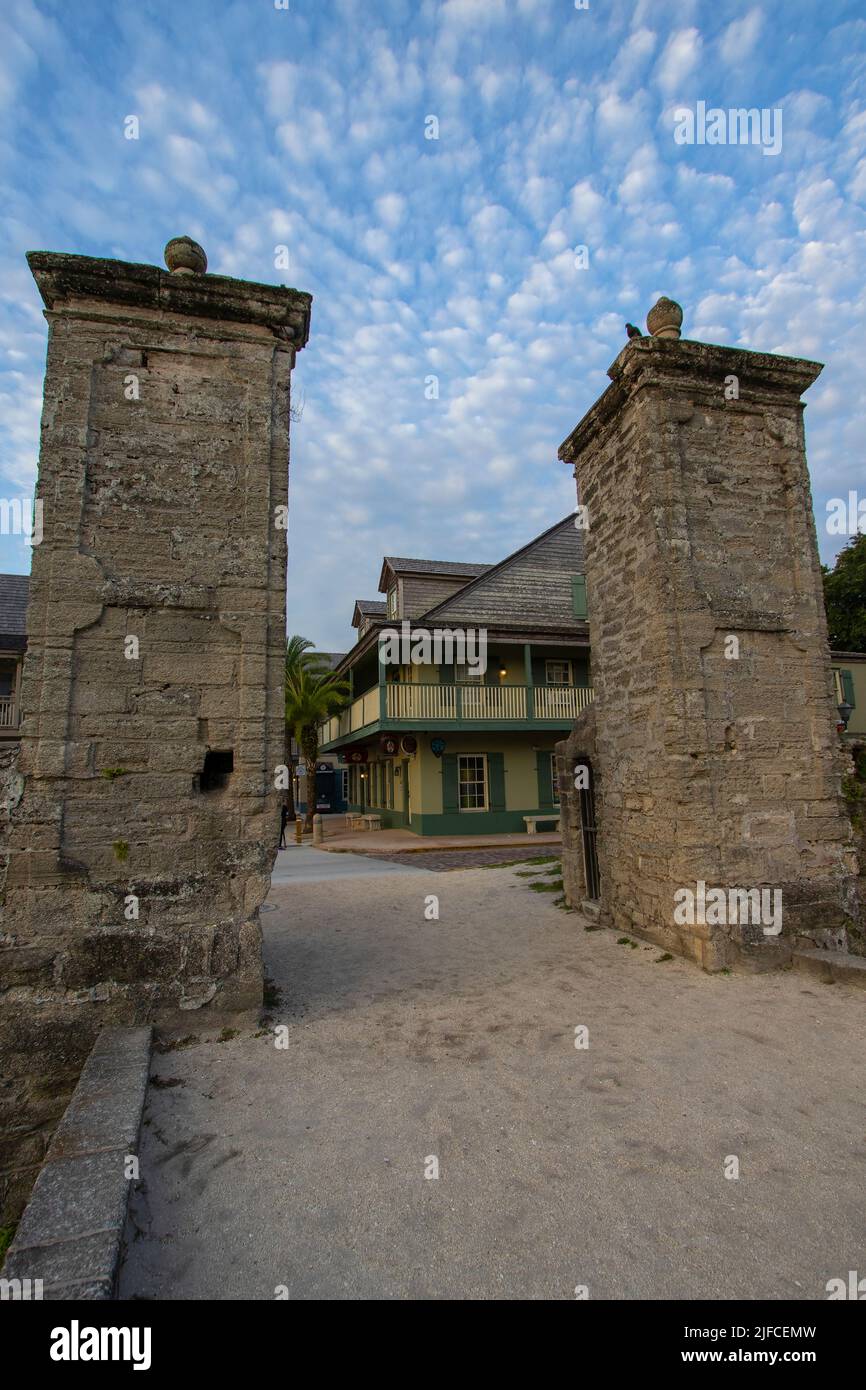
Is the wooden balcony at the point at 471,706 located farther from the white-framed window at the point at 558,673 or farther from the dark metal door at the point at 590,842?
the dark metal door at the point at 590,842

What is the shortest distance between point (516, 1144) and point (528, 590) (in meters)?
17.3

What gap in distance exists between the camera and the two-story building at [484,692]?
685 inches

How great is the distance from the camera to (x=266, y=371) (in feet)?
16.1

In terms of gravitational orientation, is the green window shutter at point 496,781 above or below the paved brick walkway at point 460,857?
above

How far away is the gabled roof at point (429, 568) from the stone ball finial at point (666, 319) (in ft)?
46.3

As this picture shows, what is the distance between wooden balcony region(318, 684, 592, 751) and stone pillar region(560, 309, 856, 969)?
10.7 m

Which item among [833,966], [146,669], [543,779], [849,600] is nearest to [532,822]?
[543,779]

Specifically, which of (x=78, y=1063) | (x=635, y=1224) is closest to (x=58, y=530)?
(x=78, y=1063)

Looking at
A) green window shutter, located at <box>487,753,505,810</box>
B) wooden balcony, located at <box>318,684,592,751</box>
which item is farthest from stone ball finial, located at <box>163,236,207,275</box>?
green window shutter, located at <box>487,753,505,810</box>

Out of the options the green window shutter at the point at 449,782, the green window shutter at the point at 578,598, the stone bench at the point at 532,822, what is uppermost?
the green window shutter at the point at 578,598

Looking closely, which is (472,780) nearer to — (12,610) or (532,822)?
(532,822)

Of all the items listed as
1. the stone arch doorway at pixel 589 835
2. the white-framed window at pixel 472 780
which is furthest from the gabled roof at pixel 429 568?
the stone arch doorway at pixel 589 835

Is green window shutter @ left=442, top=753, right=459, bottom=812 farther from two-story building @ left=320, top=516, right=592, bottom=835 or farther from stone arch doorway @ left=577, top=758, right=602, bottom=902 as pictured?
stone arch doorway @ left=577, top=758, right=602, bottom=902
